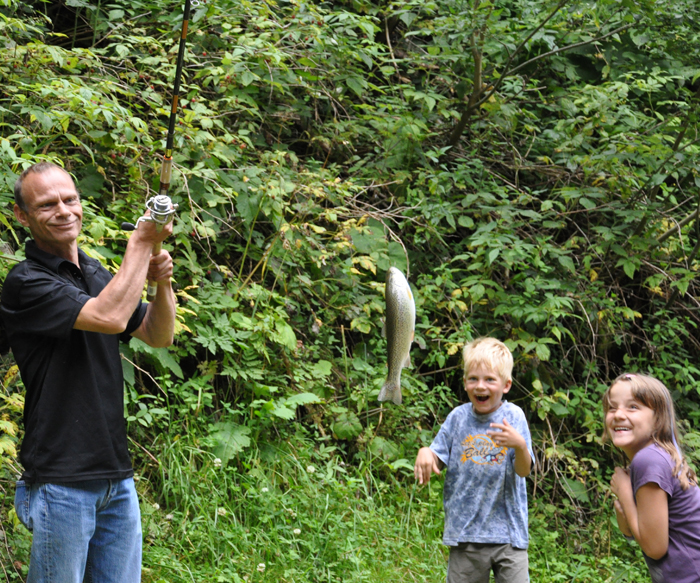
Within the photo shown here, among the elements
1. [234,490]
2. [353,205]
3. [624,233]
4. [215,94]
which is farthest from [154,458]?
[624,233]

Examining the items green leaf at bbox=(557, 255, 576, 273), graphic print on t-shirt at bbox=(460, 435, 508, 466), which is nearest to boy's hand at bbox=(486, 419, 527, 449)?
graphic print on t-shirt at bbox=(460, 435, 508, 466)

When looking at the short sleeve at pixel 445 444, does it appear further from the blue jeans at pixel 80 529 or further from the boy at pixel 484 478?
the blue jeans at pixel 80 529

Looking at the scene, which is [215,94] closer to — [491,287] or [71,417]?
[491,287]

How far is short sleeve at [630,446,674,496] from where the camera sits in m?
2.40

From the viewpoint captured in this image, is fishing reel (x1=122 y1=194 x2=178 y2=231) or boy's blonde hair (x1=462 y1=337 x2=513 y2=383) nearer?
fishing reel (x1=122 y1=194 x2=178 y2=231)

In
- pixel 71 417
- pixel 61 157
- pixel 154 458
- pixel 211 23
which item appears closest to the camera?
pixel 71 417

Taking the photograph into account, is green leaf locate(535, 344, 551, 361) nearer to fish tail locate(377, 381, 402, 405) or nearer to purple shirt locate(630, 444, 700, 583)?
fish tail locate(377, 381, 402, 405)

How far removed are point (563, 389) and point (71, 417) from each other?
442 cm

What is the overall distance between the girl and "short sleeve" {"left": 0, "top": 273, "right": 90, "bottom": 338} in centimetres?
193

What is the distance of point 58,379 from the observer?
2.21 meters

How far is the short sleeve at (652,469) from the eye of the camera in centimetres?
240

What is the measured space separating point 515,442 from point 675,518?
1.96ft

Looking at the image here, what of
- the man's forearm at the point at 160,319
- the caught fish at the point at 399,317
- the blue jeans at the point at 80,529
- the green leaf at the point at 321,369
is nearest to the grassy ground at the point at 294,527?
the green leaf at the point at 321,369

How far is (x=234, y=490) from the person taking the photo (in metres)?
4.02
